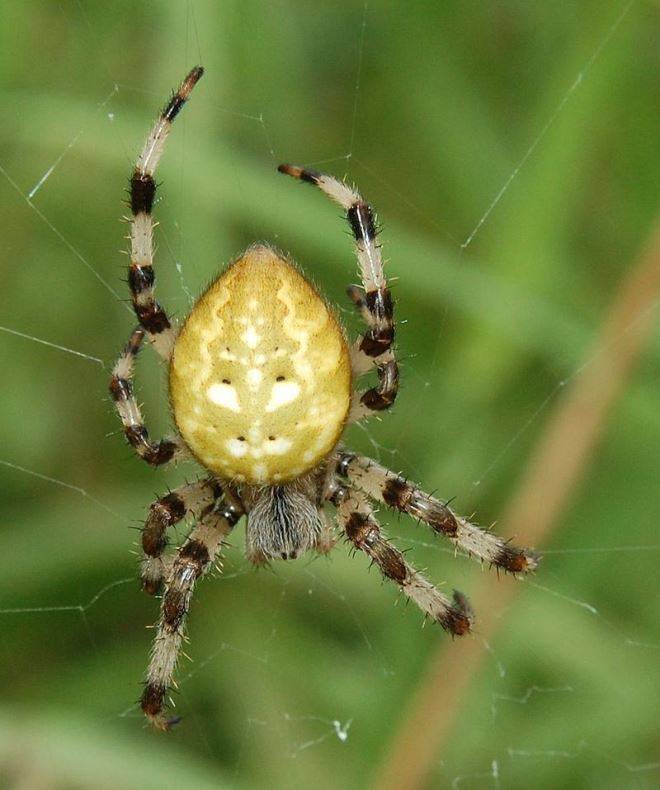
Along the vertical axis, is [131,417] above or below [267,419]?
below

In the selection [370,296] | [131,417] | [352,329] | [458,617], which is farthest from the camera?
[352,329]

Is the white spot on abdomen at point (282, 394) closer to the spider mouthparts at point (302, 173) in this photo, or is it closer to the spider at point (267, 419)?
the spider at point (267, 419)

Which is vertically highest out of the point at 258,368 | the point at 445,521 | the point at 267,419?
the point at 258,368

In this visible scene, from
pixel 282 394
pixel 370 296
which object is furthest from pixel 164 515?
pixel 370 296

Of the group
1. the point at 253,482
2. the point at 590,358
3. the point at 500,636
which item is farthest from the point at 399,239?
the point at 500,636

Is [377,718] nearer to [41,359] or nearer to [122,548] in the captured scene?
[122,548]

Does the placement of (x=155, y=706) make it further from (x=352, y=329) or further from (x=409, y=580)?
(x=352, y=329)
